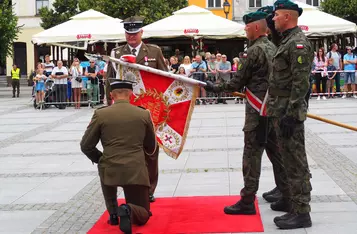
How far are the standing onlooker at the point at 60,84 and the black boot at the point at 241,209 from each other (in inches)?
637

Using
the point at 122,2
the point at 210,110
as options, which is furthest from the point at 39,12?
the point at 210,110

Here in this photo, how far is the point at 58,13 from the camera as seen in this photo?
49.6 m

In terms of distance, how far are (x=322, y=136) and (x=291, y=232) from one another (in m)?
7.00

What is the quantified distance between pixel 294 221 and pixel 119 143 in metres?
1.77

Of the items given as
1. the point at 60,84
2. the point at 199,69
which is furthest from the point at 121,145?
the point at 60,84

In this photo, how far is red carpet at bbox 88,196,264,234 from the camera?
6641 millimetres

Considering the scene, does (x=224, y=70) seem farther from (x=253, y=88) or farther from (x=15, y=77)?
(x=253, y=88)

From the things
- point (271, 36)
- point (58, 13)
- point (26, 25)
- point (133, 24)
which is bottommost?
point (271, 36)

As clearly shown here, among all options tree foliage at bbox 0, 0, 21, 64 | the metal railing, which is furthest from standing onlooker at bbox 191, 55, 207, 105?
tree foliage at bbox 0, 0, 21, 64

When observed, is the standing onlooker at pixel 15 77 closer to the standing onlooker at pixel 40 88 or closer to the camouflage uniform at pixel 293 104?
the standing onlooker at pixel 40 88

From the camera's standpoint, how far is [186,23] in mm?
23797

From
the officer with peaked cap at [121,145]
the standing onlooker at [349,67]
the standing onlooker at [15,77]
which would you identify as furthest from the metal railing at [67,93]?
the officer with peaked cap at [121,145]

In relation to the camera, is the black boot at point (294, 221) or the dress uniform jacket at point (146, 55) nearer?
the black boot at point (294, 221)

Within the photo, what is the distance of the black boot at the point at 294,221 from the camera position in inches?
255
